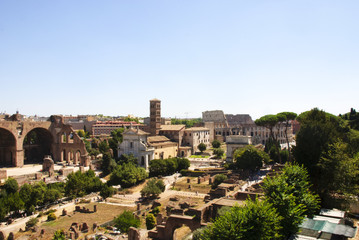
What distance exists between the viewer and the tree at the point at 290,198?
67.5ft

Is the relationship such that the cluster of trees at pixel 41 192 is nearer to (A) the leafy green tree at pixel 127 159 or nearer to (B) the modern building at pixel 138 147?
(A) the leafy green tree at pixel 127 159

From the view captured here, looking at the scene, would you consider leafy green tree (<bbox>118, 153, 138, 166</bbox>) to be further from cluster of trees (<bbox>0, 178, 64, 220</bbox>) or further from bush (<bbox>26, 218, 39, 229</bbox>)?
bush (<bbox>26, 218, 39, 229</bbox>)

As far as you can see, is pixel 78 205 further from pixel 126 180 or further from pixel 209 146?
pixel 209 146

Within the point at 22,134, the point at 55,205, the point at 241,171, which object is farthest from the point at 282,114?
the point at 22,134

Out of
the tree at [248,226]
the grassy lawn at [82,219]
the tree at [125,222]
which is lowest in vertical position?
the grassy lawn at [82,219]

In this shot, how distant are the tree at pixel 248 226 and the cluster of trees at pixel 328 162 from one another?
1192 centimetres

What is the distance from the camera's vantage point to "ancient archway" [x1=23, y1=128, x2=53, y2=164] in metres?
71.0

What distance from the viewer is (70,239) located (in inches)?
1133

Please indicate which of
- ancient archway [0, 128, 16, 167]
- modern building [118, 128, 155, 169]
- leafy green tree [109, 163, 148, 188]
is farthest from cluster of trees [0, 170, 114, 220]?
ancient archway [0, 128, 16, 167]

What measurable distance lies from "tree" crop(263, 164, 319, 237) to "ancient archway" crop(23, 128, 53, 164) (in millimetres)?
59470

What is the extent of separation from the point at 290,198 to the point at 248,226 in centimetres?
560

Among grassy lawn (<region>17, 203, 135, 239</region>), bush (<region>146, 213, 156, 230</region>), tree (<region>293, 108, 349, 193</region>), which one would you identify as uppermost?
tree (<region>293, 108, 349, 193</region>)

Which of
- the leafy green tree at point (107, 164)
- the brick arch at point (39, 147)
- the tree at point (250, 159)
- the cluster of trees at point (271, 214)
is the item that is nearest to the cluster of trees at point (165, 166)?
the leafy green tree at point (107, 164)

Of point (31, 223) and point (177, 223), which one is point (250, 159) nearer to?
point (177, 223)
